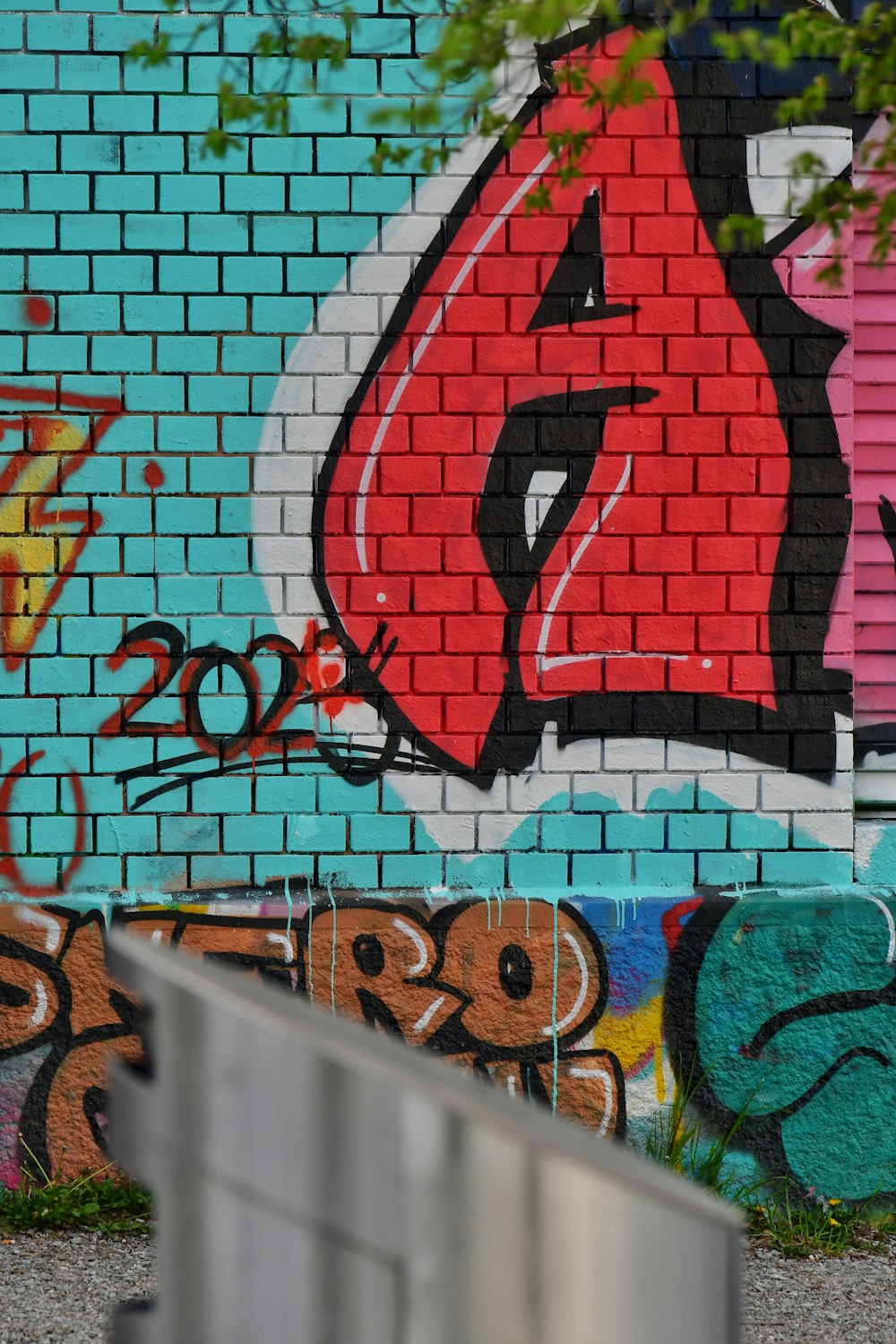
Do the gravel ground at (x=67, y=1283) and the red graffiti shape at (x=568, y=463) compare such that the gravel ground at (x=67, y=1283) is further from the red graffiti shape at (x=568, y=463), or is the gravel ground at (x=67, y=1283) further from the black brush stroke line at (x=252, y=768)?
the red graffiti shape at (x=568, y=463)

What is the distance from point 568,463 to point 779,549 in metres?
0.67

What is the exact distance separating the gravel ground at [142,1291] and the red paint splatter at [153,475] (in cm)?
211

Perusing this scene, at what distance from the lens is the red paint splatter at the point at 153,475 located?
3.29m

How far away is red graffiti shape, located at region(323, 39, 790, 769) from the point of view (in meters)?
3.30

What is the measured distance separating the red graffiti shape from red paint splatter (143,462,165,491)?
490mm

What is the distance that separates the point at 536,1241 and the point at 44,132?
3.29 metres

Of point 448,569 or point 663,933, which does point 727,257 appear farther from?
point 663,933

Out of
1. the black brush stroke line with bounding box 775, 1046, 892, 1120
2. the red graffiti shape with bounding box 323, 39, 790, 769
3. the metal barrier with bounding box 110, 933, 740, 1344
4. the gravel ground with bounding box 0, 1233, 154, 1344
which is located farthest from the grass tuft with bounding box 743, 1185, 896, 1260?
the metal barrier with bounding box 110, 933, 740, 1344

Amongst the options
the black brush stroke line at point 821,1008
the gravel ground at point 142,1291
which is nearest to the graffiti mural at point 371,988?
the gravel ground at point 142,1291

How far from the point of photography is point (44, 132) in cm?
326

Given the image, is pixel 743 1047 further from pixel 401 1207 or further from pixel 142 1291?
pixel 401 1207

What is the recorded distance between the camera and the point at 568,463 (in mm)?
3326

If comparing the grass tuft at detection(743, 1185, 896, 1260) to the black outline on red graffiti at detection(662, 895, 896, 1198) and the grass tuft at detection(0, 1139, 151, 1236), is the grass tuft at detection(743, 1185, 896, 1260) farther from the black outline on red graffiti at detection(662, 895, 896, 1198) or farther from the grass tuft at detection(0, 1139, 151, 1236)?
the grass tuft at detection(0, 1139, 151, 1236)

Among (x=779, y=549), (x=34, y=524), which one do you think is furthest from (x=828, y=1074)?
(x=34, y=524)
